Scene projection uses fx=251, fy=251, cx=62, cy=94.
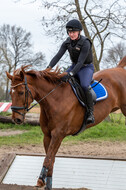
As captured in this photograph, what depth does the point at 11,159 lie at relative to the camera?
646 centimetres

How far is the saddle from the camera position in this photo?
4.88 metres

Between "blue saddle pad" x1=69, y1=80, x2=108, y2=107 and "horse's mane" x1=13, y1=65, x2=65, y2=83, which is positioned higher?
"horse's mane" x1=13, y1=65, x2=65, y2=83

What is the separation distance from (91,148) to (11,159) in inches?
130

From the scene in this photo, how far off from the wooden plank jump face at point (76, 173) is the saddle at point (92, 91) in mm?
1192

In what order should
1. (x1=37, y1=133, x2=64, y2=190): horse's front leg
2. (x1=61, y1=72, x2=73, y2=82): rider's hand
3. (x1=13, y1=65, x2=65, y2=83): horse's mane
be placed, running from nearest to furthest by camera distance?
(x1=37, y1=133, x2=64, y2=190): horse's front leg < (x1=13, y1=65, x2=65, y2=83): horse's mane < (x1=61, y1=72, x2=73, y2=82): rider's hand

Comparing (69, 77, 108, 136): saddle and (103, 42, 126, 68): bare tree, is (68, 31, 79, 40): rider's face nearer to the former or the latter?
(69, 77, 108, 136): saddle

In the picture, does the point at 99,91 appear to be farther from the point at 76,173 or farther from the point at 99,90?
the point at 76,173

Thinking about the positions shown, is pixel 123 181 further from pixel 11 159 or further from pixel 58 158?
→ pixel 11 159

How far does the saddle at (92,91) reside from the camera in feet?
16.0

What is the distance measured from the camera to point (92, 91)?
518cm

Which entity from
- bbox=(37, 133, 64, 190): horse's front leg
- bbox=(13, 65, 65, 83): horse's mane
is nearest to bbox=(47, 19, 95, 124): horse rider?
bbox=(13, 65, 65, 83): horse's mane

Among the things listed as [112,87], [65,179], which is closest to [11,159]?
[65,179]

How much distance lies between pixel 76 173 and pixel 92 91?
1957 mm

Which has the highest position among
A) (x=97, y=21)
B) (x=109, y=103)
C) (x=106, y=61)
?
(x=97, y=21)
